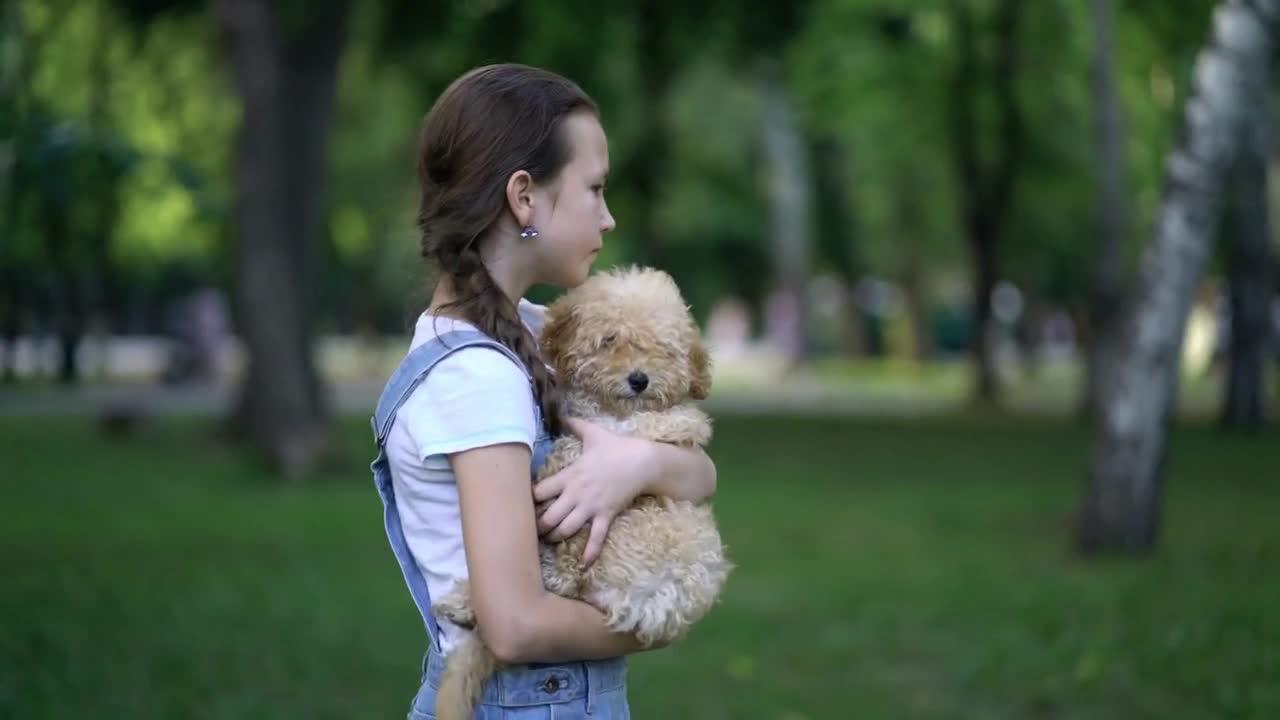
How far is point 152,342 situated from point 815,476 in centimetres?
4012

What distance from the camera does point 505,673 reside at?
277 centimetres

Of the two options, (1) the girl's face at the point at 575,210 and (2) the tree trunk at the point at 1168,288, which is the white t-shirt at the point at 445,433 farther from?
(2) the tree trunk at the point at 1168,288

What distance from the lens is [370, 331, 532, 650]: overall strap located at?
2.71 meters

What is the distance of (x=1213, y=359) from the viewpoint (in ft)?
137

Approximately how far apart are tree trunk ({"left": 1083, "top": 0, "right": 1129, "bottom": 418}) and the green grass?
12.8ft

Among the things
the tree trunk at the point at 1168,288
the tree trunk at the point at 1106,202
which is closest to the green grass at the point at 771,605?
the tree trunk at the point at 1168,288

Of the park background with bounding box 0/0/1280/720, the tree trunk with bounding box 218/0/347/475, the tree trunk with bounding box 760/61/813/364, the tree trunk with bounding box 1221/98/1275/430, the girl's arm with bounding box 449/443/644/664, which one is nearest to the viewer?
the girl's arm with bounding box 449/443/644/664

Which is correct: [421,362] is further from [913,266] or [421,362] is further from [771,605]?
[913,266]

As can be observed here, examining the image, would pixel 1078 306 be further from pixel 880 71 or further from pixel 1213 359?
pixel 880 71

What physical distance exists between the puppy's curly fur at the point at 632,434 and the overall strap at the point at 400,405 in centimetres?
8

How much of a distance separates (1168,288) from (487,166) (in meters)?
9.42

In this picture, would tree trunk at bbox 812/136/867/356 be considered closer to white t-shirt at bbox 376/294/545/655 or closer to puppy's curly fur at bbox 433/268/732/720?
puppy's curly fur at bbox 433/268/732/720

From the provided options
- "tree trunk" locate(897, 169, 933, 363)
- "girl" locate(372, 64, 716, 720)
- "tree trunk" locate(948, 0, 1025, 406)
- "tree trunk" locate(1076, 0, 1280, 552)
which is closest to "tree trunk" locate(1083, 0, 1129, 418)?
"tree trunk" locate(948, 0, 1025, 406)

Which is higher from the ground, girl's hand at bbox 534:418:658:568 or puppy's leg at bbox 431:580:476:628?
girl's hand at bbox 534:418:658:568
